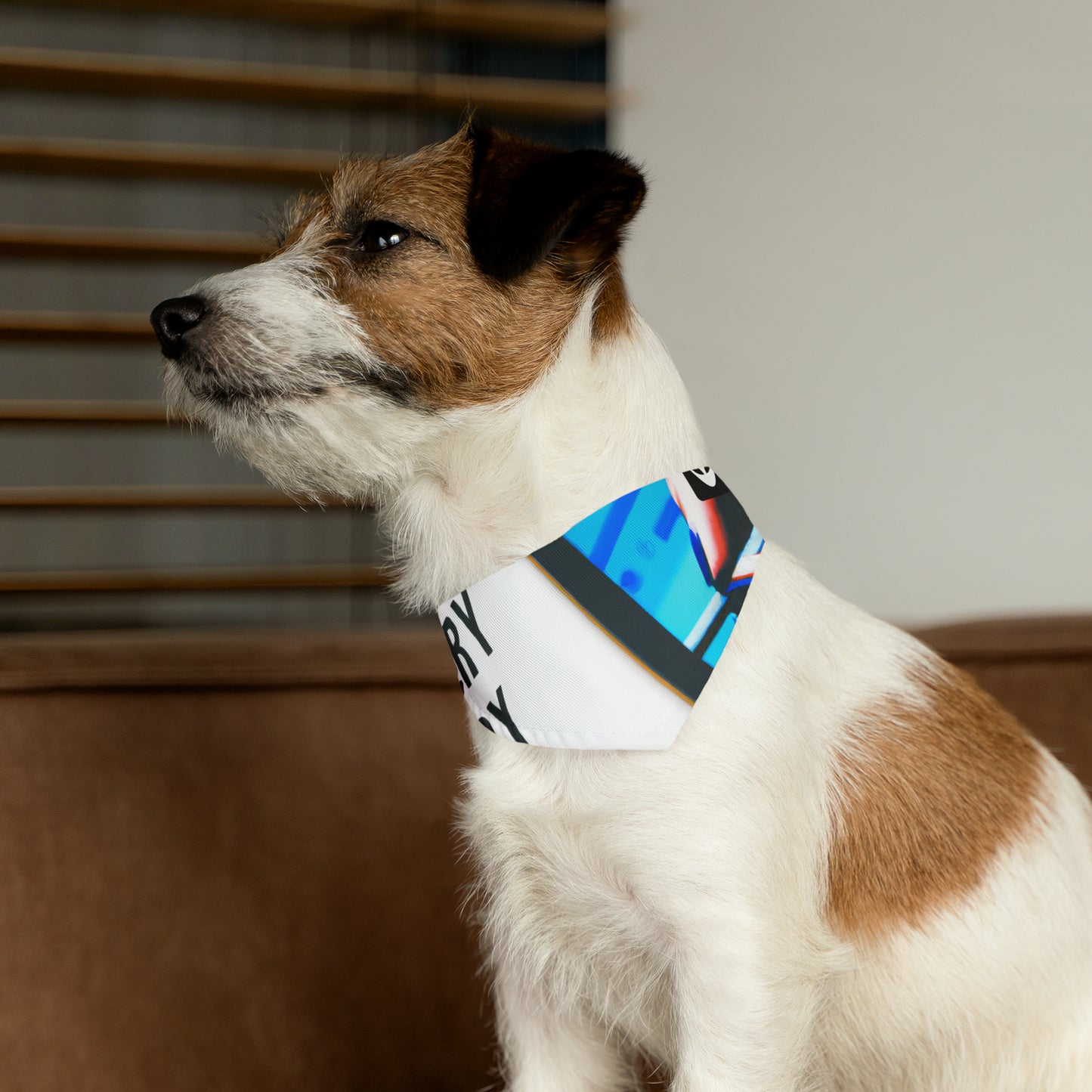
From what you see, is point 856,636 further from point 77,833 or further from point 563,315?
point 77,833

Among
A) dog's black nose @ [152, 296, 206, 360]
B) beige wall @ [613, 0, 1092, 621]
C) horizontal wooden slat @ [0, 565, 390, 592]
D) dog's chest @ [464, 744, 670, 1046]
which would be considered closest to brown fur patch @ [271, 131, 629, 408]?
dog's black nose @ [152, 296, 206, 360]

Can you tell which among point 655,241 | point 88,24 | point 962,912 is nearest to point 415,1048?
point 962,912

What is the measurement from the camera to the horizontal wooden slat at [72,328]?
13.1 feet

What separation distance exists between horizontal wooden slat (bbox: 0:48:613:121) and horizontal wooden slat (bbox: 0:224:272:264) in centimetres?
51

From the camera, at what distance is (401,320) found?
3.29 ft

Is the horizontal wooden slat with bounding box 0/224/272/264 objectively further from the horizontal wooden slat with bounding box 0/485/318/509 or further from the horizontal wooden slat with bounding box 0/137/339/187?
the horizontal wooden slat with bounding box 0/485/318/509

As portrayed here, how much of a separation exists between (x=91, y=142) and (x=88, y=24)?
26.7 inches

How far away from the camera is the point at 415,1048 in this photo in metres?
1.49

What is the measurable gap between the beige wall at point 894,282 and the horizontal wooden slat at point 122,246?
1674 mm

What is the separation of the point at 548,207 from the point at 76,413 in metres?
3.55

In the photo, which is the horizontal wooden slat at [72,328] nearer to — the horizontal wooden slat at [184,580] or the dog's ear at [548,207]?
the horizontal wooden slat at [184,580]

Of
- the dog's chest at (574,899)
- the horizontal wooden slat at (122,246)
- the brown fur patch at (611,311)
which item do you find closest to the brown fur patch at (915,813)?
the dog's chest at (574,899)

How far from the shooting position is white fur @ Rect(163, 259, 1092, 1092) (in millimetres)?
917

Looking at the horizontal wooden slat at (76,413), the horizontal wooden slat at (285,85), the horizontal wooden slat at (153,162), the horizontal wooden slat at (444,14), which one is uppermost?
the horizontal wooden slat at (444,14)
